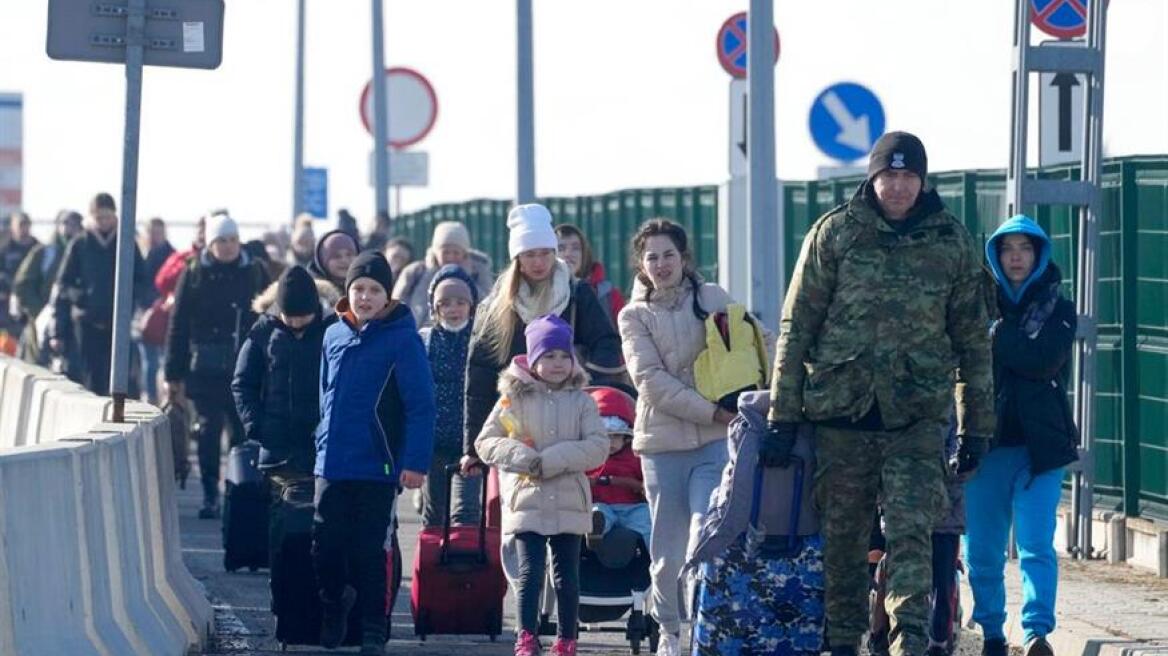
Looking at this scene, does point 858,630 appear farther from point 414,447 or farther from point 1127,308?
point 1127,308

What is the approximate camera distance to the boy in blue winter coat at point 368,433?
41.8 feet

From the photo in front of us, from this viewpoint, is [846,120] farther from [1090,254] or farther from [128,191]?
[128,191]

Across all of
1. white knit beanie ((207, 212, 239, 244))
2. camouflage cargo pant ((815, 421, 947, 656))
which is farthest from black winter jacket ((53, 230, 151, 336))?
camouflage cargo pant ((815, 421, 947, 656))

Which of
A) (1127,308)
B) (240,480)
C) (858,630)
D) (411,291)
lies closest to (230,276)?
(411,291)

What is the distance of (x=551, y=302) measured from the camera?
1363cm

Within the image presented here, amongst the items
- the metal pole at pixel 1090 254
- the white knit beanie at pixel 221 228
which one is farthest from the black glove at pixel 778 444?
the white knit beanie at pixel 221 228

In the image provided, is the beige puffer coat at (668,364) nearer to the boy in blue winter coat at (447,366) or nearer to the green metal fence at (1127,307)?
the boy in blue winter coat at (447,366)

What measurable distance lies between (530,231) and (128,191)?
1918 mm

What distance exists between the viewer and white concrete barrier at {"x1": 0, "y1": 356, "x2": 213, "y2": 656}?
32.5ft

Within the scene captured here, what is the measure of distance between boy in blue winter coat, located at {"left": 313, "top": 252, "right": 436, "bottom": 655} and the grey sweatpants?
974mm

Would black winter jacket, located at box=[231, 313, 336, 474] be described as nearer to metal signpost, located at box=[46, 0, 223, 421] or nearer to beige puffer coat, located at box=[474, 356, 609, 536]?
metal signpost, located at box=[46, 0, 223, 421]

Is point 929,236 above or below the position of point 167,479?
above

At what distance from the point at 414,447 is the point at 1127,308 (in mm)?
5708

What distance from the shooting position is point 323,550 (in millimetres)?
12914
